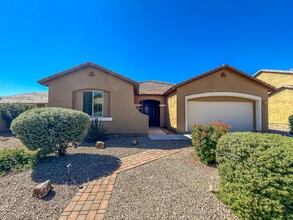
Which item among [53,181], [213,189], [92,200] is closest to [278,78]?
[213,189]

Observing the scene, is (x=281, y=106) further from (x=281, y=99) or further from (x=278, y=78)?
(x=278, y=78)

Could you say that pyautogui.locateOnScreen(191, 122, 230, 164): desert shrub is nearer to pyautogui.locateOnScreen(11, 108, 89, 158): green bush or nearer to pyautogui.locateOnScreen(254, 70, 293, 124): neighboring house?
pyautogui.locateOnScreen(11, 108, 89, 158): green bush

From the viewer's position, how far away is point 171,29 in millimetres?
14094

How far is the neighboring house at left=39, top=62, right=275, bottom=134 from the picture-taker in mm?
11219

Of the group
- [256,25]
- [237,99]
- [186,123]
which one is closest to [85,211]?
[186,123]

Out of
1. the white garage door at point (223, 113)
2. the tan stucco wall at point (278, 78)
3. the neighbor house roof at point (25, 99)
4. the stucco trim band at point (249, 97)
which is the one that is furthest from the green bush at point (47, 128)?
the tan stucco wall at point (278, 78)

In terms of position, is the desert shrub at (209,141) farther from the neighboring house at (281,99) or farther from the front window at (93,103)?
the neighboring house at (281,99)

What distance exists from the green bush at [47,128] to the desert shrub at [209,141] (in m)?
5.31

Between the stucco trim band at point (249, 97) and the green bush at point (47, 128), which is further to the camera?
the stucco trim band at point (249, 97)

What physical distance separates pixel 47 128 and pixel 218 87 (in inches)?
501

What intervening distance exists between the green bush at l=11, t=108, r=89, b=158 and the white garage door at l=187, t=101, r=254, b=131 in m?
9.59

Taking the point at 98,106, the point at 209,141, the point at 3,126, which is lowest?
the point at 3,126

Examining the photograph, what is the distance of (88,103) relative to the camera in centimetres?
1162

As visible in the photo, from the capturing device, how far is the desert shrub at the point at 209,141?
606cm
